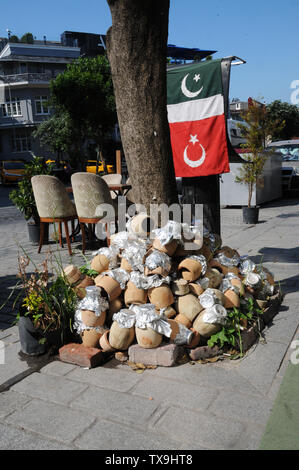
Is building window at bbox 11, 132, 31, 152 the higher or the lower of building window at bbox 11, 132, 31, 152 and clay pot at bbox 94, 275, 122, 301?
the higher

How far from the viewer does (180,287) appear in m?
3.51

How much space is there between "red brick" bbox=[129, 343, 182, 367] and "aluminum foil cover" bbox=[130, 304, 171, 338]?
0.11 metres

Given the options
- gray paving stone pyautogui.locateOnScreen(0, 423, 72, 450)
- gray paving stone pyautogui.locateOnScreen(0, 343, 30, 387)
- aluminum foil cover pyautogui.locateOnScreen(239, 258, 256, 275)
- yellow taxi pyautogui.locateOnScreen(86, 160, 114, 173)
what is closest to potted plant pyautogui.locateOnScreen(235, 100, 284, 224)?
aluminum foil cover pyautogui.locateOnScreen(239, 258, 256, 275)

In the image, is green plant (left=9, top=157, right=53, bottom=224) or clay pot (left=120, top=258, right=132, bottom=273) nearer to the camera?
clay pot (left=120, top=258, right=132, bottom=273)

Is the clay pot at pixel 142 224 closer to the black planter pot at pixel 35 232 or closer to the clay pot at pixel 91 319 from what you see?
the clay pot at pixel 91 319

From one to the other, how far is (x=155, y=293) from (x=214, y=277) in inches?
24.6

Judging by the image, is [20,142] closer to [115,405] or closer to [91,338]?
[91,338]

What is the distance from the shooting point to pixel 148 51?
369 cm

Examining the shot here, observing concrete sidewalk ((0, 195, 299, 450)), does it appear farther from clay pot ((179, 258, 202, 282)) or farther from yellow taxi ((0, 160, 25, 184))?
yellow taxi ((0, 160, 25, 184))

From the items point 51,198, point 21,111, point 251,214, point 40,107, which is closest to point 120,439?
point 51,198

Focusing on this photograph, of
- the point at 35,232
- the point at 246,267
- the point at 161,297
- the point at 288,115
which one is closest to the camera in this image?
the point at 161,297

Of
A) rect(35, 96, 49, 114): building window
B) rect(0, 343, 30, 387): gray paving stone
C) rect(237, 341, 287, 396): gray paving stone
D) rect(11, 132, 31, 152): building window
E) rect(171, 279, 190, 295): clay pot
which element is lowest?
rect(0, 343, 30, 387): gray paving stone

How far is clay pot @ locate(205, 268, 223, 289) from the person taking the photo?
3.72 meters

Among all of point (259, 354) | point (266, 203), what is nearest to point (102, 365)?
point (259, 354)
